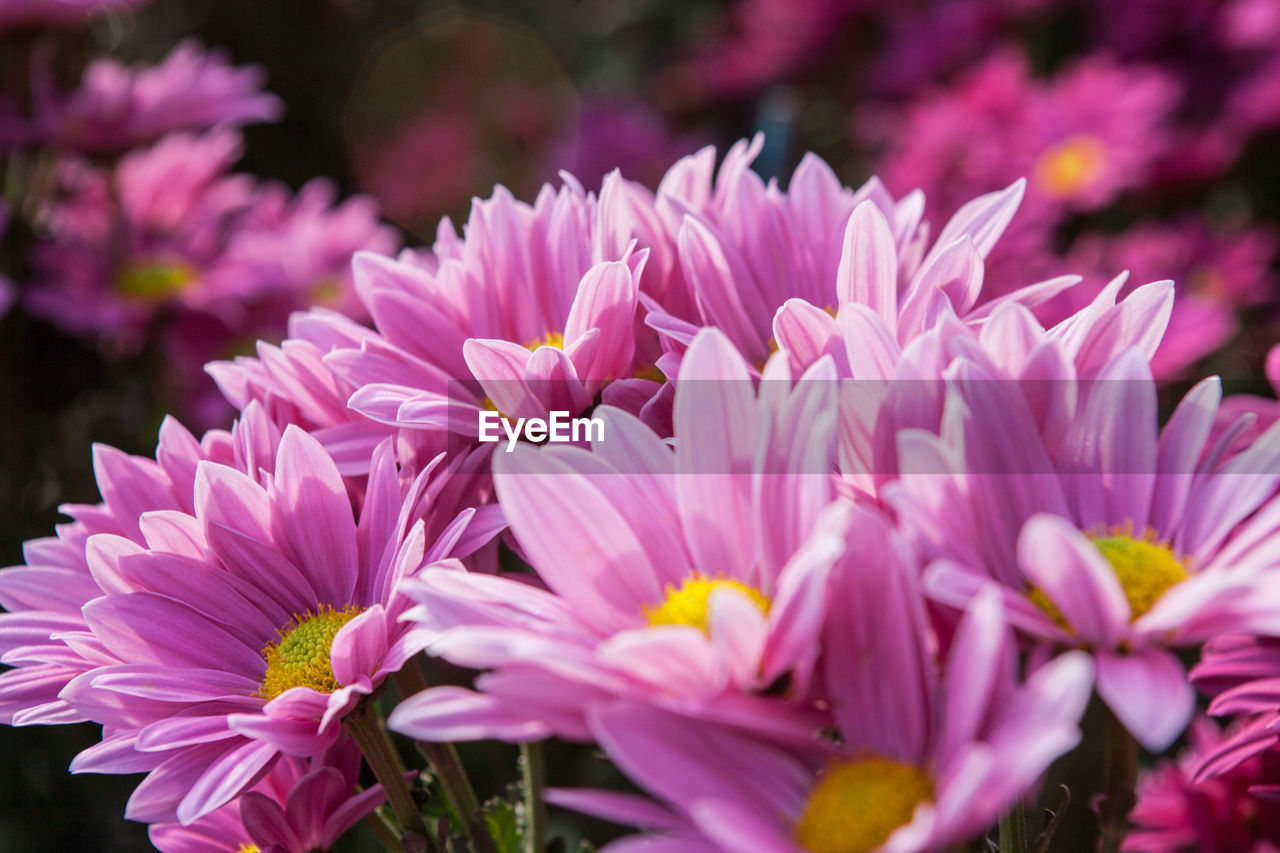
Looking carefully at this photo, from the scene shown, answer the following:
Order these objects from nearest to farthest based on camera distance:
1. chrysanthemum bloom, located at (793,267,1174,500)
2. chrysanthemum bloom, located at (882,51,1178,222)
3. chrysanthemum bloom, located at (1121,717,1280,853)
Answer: chrysanthemum bloom, located at (793,267,1174,500), chrysanthemum bloom, located at (1121,717,1280,853), chrysanthemum bloom, located at (882,51,1178,222)

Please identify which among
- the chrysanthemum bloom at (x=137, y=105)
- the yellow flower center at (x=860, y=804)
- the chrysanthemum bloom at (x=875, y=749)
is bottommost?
the yellow flower center at (x=860, y=804)

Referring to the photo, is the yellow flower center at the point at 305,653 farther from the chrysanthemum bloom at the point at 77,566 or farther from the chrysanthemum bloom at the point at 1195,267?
the chrysanthemum bloom at the point at 1195,267

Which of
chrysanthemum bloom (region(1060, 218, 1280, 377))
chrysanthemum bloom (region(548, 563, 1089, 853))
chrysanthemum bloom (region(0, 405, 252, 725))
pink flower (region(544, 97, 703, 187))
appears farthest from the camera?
pink flower (region(544, 97, 703, 187))

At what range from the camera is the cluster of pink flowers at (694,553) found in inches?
14.6

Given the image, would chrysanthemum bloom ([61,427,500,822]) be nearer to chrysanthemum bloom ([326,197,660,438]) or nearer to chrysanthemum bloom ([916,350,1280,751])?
chrysanthemum bloom ([326,197,660,438])

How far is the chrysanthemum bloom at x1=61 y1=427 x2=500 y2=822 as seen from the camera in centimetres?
48

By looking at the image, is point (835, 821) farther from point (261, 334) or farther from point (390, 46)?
point (390, 46)

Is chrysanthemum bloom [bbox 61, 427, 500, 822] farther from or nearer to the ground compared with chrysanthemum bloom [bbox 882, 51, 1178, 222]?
nearer to the ground

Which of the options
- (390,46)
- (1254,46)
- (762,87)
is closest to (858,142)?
(762,87)

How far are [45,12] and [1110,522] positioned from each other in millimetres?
1504

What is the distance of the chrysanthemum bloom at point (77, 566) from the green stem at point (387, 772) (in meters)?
0.13

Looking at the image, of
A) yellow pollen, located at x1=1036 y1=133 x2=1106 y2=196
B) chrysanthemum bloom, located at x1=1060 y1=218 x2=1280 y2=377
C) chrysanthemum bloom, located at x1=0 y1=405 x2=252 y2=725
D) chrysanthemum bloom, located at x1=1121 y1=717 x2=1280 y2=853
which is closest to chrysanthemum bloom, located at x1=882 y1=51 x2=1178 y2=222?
yellow pollen, located at x1=1036 y1=133 x2=1106 y2=196

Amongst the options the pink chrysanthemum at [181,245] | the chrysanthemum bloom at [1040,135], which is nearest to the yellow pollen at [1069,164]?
the chrysanthemum bloom at [1040,135]

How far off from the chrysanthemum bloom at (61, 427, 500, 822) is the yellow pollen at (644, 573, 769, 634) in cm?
10
